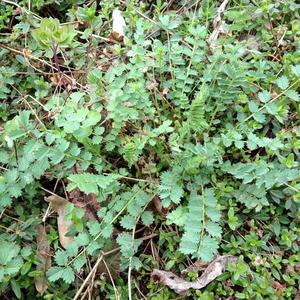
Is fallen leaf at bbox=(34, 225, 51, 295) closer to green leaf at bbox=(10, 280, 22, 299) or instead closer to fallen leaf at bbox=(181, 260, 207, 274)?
green leaf at bbox=(10, 280, 22, 299)

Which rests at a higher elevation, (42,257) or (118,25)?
(118,25)

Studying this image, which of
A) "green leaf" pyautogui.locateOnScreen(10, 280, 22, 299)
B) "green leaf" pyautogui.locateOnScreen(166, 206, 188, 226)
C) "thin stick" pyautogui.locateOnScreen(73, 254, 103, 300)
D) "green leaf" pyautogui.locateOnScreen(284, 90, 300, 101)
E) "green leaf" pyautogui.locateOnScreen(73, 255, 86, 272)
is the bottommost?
"green leaf" pyautogui.locateOnScreen(10, 280, 22, 299)

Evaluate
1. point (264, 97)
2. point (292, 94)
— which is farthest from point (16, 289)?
point (292, 94)

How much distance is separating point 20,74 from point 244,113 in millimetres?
1236

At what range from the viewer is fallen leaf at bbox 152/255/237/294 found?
7.15ft

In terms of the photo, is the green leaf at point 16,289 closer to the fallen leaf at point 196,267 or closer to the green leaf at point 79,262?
the green leaf at point 79,262

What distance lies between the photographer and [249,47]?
107 inches

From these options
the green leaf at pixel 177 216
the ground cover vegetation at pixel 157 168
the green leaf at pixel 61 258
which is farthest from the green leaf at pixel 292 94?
the green leaf at pixel 61 258

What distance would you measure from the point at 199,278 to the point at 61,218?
2.31 feet

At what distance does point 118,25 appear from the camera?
9.26 feet

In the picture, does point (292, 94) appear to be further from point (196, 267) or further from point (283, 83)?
point (196, 267)

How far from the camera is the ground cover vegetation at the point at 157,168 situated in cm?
218

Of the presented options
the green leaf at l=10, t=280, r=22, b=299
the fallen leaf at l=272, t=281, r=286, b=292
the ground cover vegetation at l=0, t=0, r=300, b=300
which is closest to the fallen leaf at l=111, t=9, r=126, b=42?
the ground cover vegetation at l=0, t=0, r=300, b=300

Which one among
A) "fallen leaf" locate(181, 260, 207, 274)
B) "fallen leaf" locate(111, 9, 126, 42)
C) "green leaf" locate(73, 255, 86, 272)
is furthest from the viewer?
"fallen leaf" locate(111, 9, 126, 42)
